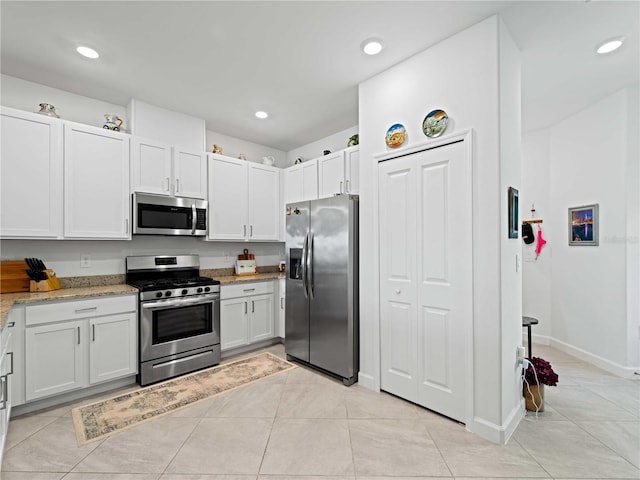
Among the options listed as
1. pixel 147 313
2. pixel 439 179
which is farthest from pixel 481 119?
pixel 147 313

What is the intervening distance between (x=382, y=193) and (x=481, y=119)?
0.94 meters

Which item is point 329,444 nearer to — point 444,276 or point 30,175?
point 444,276

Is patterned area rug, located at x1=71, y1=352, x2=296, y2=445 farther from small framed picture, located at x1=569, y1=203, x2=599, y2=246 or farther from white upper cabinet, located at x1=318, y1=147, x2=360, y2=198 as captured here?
small framed picture, located at x1=569, y1=203, x2=599, y2=246

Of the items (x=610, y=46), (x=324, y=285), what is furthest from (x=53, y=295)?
(x=610, y=46)

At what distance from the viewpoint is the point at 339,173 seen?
12.1 feet

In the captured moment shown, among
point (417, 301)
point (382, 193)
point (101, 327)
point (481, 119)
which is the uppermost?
point (481, 119)

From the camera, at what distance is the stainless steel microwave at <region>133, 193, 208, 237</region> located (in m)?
3.24

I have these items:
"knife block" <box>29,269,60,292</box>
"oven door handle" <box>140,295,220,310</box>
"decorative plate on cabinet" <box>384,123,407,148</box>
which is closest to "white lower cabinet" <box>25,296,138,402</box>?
"oven door handle" <box>140,295,220,310</box>

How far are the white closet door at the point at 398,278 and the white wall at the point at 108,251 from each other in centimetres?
248

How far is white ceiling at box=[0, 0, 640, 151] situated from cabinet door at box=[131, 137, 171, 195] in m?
0.51

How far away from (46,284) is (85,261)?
45cm

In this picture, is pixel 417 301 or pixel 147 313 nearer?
pixel 417 301

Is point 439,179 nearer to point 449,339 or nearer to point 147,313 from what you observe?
point 449,339

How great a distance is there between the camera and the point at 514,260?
229 centimetres
